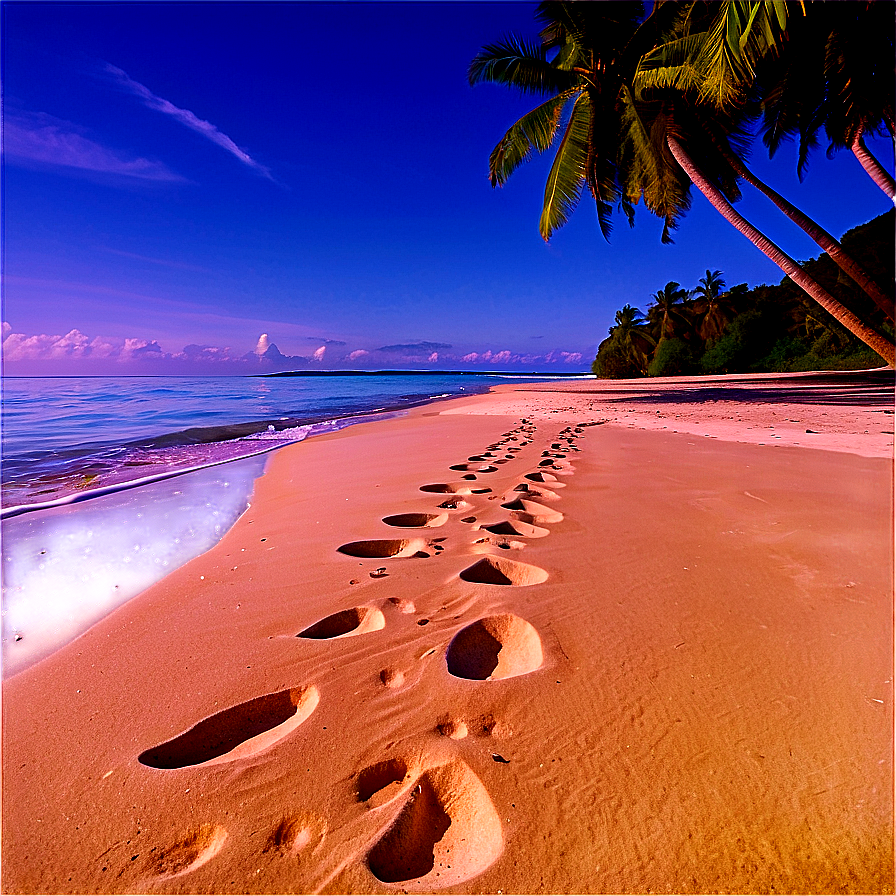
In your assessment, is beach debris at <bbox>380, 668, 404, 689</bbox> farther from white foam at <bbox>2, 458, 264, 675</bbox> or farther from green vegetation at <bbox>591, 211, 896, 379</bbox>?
green vegetation at <bbox>591, 211, 896, 379</bbox>

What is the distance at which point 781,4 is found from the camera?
4.91 metres

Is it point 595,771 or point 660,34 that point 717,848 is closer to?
point 595,771

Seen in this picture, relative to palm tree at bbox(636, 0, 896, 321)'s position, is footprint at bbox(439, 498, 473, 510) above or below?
below

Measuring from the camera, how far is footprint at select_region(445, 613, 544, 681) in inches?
59.5

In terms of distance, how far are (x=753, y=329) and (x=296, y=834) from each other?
128 ft

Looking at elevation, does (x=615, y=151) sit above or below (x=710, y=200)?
above

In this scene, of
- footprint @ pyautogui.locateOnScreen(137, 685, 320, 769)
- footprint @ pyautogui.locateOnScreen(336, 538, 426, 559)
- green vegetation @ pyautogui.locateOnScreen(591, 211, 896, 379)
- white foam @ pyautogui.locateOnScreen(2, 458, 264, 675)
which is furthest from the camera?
green vegetation @ pyautogui.locateOnScreen(591, 211, 896, 379)

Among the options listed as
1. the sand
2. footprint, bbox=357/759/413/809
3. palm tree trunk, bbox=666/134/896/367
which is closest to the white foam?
the sand

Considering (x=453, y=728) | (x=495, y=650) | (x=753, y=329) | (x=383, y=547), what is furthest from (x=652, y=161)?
(x=753, y=329)

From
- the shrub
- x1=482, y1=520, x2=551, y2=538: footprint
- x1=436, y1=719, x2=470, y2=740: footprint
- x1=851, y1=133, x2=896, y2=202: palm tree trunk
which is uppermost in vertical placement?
x1=851, y1=133, x2=896, y2=202: palm tree trunk

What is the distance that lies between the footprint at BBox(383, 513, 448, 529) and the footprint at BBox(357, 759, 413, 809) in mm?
1828

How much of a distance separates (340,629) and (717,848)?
136cm

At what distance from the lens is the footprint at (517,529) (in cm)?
266

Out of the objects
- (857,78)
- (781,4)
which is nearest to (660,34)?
(857,78)
